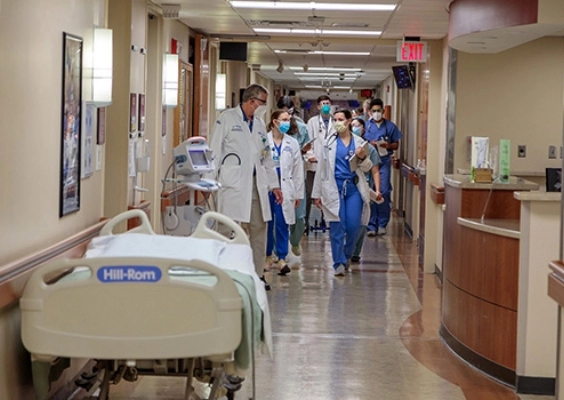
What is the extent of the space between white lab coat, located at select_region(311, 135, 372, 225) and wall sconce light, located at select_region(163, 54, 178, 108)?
1.62m

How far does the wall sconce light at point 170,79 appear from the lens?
8.96m

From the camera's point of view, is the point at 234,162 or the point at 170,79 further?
the point at 170,79

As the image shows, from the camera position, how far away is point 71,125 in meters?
5.28

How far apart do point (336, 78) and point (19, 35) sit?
744 inches

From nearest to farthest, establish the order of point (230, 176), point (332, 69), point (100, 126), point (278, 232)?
point (100, 126) → point (230, 176) → point (278, 232) → point (332, 69)

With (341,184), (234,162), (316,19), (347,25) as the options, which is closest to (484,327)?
(234,162)

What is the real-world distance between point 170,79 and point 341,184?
1.97 m

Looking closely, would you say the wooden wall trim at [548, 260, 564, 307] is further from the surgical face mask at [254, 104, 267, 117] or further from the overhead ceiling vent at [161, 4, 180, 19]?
the overhead ceiling vent at [161, 4, 180, 19]

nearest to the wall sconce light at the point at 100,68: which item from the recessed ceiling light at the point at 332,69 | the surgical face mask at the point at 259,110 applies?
the surgical face mask at the point at 259,110

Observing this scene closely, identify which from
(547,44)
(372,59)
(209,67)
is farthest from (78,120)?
(372,59)

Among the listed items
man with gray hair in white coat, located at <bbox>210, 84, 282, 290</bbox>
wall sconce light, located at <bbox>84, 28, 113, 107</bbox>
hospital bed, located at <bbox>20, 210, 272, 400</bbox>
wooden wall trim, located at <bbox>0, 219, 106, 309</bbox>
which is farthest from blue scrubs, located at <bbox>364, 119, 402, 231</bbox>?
hospital bed, located at <bbox>20, 210, 272, 400</bbox>

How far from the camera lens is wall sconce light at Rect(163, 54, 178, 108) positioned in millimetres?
8961

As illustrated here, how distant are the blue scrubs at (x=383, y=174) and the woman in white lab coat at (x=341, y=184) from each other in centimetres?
368

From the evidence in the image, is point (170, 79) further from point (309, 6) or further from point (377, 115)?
point (377, 115)
